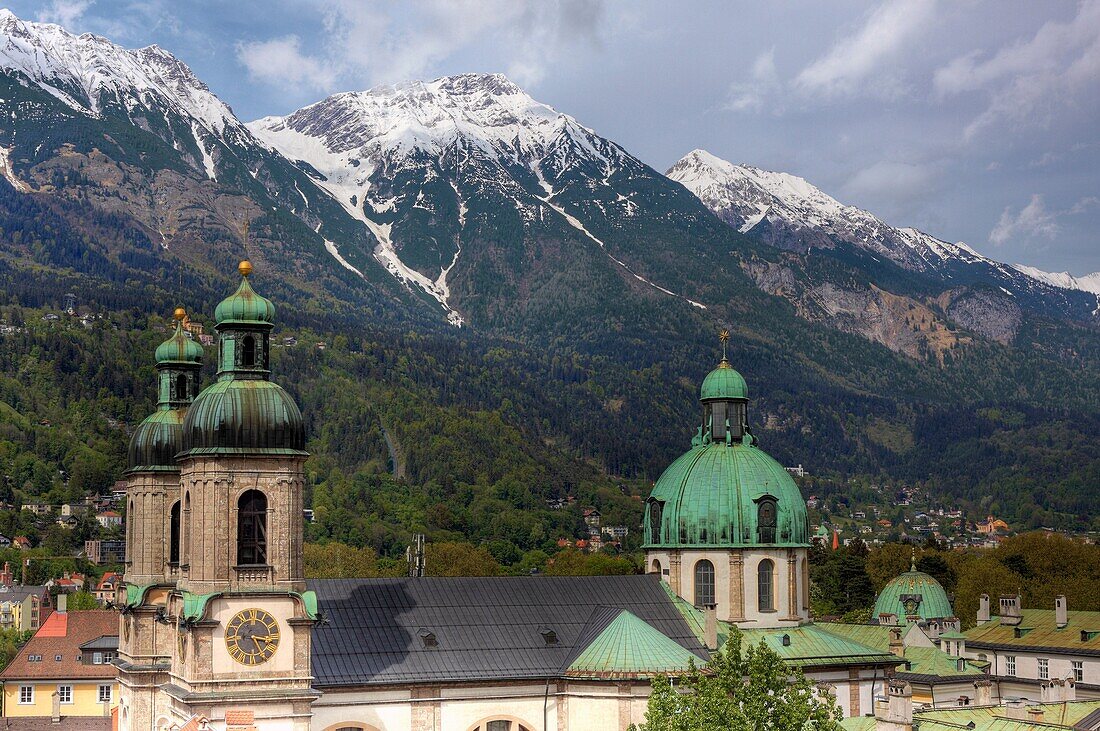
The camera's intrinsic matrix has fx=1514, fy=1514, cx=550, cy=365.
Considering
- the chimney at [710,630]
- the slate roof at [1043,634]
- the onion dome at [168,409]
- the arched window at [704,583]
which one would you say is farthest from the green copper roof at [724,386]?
the slate roof at [1043,634]

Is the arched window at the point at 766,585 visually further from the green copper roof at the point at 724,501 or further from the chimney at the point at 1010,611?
the chimney at the point at 1010,611

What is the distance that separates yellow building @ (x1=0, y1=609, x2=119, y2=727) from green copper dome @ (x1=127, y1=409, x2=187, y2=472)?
48209mm

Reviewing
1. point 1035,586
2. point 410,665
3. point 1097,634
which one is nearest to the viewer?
point 410,665

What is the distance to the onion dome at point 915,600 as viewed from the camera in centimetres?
12206

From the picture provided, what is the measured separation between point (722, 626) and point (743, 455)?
10.6 metres

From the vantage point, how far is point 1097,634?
118250 millimetres

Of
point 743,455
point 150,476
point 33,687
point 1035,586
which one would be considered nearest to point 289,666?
point 150,476

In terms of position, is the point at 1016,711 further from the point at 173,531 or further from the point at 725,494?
the point at 173,531

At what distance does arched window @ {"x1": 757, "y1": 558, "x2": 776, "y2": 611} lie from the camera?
83.1 metres

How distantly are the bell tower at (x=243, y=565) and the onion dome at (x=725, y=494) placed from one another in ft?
90.1

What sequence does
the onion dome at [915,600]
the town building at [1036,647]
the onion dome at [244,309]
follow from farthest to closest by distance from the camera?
1. the onion dome at [915,600]
2. the town building at [1036,647]
3. the onion dome at [244,309]

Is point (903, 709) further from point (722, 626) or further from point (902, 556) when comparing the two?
point (902, 556)

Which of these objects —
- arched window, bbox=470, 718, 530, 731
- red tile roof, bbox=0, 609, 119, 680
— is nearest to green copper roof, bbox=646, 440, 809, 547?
arched window, bbox=470, 718, 530, 731

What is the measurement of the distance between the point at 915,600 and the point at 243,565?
73686 mm
